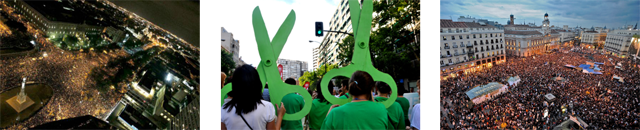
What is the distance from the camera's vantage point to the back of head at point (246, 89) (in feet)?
5.37

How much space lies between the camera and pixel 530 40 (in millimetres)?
3943

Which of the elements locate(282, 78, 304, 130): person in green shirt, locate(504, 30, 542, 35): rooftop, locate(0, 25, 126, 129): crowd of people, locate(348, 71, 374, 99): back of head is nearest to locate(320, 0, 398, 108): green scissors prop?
locate(348, 71, 374, 99): back of head

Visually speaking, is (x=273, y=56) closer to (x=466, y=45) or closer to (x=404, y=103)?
(x=404, y=103)

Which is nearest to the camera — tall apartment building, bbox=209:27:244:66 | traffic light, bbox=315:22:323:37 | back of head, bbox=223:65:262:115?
back of head, bbox=223:65:262:115

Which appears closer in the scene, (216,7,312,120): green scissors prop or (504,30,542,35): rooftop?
(216,7,312,120): green scissors prop

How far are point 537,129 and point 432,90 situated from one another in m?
1.33

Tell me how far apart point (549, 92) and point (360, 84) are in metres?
3.45

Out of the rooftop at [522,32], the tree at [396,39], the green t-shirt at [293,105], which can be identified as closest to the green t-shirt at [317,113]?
the green t-shirt at [293,105]

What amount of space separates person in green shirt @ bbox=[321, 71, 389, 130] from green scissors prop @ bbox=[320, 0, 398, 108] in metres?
0.27

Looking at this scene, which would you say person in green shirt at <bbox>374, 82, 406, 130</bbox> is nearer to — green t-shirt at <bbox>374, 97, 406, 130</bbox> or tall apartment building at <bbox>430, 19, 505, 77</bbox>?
green t-shirt at <bbox>374, 97, 406, 130</bbox>

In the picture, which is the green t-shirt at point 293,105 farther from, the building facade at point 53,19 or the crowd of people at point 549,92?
the crowd of people at point 549,92

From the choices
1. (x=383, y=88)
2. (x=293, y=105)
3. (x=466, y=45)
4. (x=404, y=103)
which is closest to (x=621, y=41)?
(x=466, y=45)

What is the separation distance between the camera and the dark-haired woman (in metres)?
1.64

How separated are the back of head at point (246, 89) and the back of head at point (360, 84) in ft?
1.79
